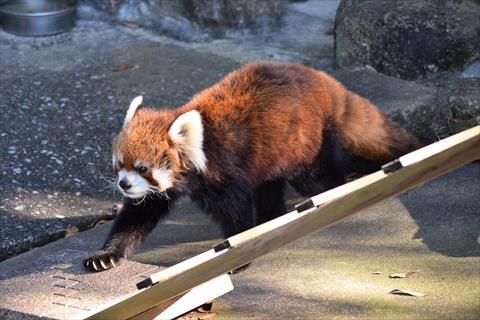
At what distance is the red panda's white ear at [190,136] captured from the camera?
3861 mm

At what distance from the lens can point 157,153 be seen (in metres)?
3.92

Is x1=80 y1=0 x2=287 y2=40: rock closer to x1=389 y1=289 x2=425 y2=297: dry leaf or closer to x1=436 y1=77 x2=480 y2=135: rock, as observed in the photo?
x1=436 y1=77 x2=480 y2=135: rock

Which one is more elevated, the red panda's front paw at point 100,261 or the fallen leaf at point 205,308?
the fallen leaf at point 205,308

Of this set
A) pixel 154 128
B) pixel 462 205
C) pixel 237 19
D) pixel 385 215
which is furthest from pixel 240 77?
pixel 237 19

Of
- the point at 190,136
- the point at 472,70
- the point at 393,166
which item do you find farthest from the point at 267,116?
the point at 472,70

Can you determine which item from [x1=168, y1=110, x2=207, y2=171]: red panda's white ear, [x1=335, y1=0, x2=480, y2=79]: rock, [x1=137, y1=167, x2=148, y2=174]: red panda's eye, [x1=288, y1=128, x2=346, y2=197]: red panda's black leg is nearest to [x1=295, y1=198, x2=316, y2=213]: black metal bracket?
[x1=168, y1=110, x2=207, y2=171]: red panda's white ear

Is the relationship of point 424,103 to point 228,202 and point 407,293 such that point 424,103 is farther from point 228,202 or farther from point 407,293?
point 407,293

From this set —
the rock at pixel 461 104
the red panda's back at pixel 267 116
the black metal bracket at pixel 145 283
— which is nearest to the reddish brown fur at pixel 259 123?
the red panda's back at pixel 267 116

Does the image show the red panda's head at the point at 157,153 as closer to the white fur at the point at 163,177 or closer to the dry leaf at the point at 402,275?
the white fur at the point at 163,177

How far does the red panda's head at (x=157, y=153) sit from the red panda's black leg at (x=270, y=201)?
2.07ft

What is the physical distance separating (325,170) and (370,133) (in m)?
0.35

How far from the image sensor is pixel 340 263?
3.87m

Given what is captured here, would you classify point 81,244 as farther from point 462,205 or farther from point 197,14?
point 197,14

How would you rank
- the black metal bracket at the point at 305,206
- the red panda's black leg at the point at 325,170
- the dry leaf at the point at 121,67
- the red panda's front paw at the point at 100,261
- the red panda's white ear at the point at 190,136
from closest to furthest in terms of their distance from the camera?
the black metal bracket at the point at 305,206
the red panda's front paw at the point at 100,261
the red panda's white ear at the point at 190,136
the red panda's black leg at the point at 325,170
the dry leaf at the point at 121,67
